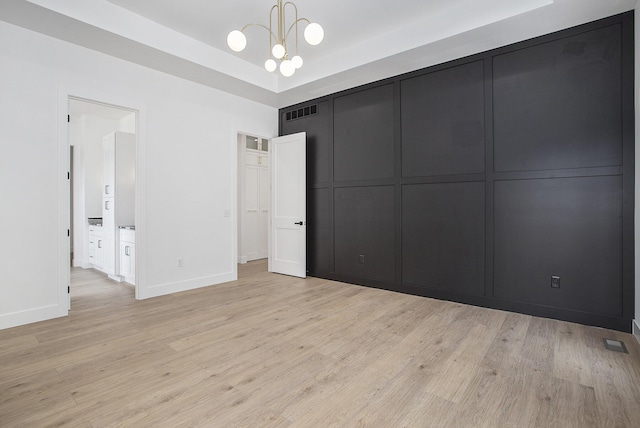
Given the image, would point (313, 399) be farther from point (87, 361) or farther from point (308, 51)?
point (308, 51)

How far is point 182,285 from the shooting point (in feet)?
14.8

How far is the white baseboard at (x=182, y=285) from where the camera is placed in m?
4.14

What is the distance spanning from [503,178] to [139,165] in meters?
4.49

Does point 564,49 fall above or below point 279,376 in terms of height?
above

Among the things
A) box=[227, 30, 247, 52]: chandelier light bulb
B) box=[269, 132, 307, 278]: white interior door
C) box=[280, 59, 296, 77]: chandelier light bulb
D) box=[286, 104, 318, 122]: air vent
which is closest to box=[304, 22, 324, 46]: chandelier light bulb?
box=[280, 59, 296, 77]: chandelier light bulb

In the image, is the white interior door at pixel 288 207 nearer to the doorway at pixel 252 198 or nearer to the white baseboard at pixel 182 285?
the white baseboard at pixel 182 285

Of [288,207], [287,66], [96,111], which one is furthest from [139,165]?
[96,111]

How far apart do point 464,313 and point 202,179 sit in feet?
13.0

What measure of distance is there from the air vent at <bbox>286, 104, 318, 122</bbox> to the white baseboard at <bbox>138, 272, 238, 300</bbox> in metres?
2.97

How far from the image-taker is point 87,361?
244 cm

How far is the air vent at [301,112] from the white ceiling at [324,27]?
32.8 inches

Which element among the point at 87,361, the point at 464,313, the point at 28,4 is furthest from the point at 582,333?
the point at 28,4

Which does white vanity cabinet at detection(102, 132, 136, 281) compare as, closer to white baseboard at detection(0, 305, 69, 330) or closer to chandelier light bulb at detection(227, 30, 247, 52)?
white baseboard at detection(0, 305, 69, 330)

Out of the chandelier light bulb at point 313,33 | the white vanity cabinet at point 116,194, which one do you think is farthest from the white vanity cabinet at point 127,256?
the chandelier light bulb at point 313,33
